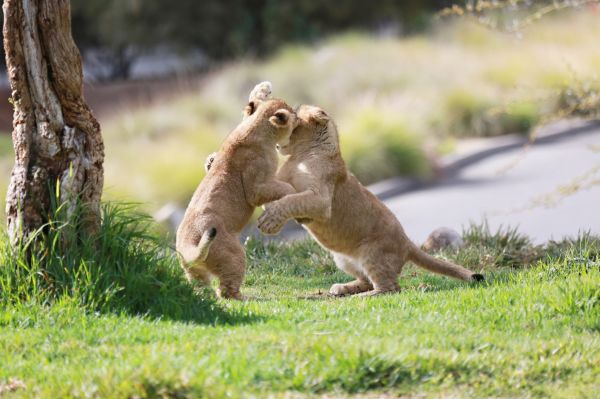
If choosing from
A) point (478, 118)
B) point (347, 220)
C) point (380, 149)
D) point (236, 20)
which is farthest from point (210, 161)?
point (236, 20)

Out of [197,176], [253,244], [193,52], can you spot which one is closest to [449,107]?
[197,176]

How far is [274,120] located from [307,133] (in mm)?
447

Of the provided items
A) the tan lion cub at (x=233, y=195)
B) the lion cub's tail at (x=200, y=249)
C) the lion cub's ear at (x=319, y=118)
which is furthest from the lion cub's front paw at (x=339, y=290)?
the lion cub's tail at (x=200, y=249)

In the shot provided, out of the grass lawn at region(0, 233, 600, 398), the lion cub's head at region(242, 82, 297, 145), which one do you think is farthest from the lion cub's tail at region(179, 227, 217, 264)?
the lion cub's head at region(242, 82, 297, 145)

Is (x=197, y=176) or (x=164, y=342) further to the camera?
(x=197, y=176)

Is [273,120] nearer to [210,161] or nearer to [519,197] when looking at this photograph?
[210,161]

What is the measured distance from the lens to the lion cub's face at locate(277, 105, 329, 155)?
8.11m

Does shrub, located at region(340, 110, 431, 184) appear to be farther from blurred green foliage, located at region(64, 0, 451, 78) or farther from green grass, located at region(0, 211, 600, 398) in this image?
blurred green foliage, located at region(64, 0, 451, 78)

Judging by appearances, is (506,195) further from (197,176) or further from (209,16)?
(209,16)

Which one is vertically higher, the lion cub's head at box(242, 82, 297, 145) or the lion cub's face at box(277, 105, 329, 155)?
the lion cub's head at box(242, 82, 297, 145)

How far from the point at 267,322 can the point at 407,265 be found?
343 centimetres

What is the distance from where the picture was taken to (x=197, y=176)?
15.4 metres

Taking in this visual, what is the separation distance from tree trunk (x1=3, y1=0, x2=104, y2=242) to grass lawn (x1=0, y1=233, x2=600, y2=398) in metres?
0.77

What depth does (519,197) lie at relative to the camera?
51.5ft
